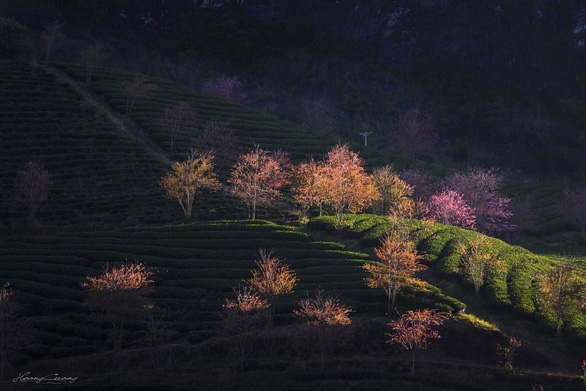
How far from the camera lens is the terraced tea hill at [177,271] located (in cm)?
3819

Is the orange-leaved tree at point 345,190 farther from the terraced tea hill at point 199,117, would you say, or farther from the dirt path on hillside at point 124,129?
the dirt path on hillside at point 124,129

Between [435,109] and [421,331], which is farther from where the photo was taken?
[435,109]

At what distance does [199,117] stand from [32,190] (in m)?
40.4

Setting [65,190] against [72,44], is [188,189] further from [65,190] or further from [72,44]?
[72,44]

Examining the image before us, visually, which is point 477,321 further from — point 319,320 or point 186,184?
point 186,184

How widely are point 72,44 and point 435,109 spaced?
9962cm

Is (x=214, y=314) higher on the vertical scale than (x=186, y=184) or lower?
lower

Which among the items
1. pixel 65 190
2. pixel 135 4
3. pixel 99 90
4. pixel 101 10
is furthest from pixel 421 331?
pixel 135 4

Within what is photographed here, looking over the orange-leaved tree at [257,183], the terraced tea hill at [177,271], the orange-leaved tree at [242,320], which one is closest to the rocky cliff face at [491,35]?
the orange-leaved tree at [257,183]

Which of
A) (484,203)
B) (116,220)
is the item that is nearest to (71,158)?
(116,220)

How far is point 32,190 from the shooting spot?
57281 mm

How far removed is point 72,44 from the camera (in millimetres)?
125625

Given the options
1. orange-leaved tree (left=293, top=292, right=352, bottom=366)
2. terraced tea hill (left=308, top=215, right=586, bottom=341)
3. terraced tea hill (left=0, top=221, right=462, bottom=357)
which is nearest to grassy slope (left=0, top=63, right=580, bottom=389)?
terraced tea hill (left=0, top=221, right=462, bottom=357)

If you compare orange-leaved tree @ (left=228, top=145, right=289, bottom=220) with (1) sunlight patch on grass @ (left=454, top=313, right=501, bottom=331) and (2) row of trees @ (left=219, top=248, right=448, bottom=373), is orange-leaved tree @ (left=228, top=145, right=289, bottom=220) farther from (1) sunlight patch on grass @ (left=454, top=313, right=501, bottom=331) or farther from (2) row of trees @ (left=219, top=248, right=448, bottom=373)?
(1) sunlight patch on grass @ (left=454, top=313, right=501, bottom=331)
